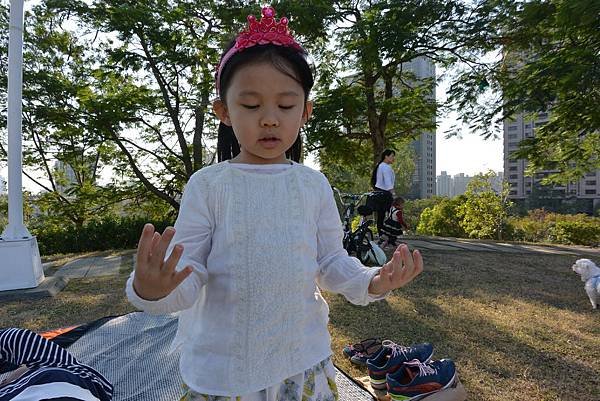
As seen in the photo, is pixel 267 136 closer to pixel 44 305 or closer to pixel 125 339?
pixel 125 339

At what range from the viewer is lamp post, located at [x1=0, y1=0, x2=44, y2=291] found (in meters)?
4.24

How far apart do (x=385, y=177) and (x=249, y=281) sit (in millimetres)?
5683

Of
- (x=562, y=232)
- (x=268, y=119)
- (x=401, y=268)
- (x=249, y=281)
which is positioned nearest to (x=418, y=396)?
(x=401, y=268)

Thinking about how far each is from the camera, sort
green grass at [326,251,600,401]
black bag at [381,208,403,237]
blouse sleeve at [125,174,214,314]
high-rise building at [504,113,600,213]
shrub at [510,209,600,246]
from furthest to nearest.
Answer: high-rise building at [504,113,600,213] < shrub at [510,209,600,246] < black bag at [381,208,403,237] < green grass at [326,251,600,401] < blouse sleeve at [125,174,214,314]

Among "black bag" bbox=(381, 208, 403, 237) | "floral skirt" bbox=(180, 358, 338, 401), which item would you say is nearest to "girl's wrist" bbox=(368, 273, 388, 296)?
"floral skirt" bbox=(180, 358, 338, 401)

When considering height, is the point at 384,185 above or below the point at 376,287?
above

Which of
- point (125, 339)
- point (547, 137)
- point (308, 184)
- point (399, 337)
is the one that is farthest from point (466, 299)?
point (547, 137)

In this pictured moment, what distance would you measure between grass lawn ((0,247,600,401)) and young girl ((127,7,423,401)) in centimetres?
164

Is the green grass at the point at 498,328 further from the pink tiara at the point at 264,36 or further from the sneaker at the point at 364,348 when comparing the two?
the pink tiara at the point at 264,36

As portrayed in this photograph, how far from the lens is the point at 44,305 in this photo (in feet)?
12.7

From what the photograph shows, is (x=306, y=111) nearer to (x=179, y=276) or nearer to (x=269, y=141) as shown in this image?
(x=269, y=141)

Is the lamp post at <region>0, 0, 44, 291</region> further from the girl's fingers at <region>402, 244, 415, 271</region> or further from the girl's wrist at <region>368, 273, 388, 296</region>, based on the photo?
the girl's fingers at <region>402, 244, 415, 271</region>

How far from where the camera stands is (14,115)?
432 centimetres

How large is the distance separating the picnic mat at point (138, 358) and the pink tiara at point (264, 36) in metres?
1.49
